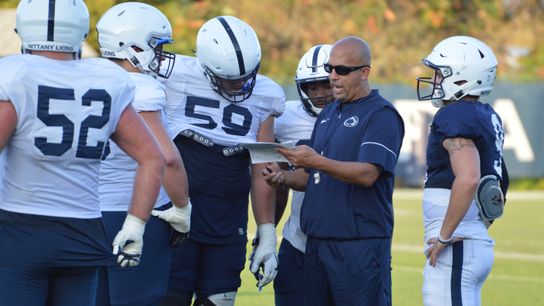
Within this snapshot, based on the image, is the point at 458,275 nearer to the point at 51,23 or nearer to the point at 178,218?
the point at 178,218

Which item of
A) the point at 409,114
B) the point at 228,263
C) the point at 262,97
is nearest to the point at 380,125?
the point at 262,97

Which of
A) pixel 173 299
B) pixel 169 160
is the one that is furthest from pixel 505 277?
pixel 169 160

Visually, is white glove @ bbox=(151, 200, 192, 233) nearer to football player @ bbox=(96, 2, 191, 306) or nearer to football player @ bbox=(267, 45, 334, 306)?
football player @ bbox=(96, 2, 191, 306)

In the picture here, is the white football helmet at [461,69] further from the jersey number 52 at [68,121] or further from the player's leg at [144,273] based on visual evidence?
the jersey number 52 at [68,121]

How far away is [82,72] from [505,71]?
24.4m

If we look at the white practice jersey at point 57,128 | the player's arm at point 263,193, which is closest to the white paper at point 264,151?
the player's arm at point 263,193

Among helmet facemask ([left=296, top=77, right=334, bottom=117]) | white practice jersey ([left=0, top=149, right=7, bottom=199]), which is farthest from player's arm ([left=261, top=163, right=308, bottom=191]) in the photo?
white practice jersey ([left=0, top=149, right=7, bottom=199])

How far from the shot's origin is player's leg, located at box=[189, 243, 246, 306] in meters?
5.74

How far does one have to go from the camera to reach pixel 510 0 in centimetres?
2919

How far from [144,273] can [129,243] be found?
0.96m

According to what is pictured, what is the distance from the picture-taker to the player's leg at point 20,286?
12.9 ft

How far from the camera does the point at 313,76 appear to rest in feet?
19.8

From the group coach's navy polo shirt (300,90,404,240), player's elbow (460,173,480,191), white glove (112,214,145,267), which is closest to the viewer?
white glove (112,214,145,267)

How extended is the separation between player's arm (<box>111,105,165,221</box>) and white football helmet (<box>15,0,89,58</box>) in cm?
36
